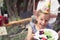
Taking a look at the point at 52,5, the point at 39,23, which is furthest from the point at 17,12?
the point at 52,5

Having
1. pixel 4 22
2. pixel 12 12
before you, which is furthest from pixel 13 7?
pixel 4 22

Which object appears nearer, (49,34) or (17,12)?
(17,12)

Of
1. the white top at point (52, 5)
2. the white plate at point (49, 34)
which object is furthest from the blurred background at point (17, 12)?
the white plate at point (49, 34)

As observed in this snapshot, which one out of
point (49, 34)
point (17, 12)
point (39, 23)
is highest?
point (17, 12)

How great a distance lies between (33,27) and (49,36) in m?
0.20

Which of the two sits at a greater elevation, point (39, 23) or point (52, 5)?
point (52, 5)

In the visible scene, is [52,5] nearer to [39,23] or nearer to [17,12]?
[39,23]

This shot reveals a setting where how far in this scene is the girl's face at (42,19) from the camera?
5.77 feet

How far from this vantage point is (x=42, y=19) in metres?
1.76

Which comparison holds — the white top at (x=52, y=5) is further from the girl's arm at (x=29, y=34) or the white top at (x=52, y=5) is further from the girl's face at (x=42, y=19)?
the girl's arm at (x=29, y=34)

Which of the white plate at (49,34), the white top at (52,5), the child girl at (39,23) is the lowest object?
the white plate at (49,34)

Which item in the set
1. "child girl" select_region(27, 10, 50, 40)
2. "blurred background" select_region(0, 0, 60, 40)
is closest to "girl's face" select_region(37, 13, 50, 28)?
"child girl" select_region(27, 10, 50, 40)

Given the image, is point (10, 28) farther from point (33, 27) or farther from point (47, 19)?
point (47, 19)

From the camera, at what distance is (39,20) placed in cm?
177
